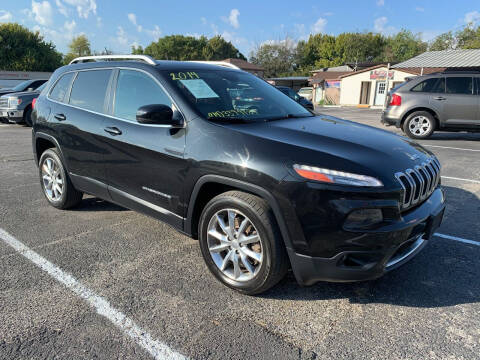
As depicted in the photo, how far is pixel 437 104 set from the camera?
9656mm

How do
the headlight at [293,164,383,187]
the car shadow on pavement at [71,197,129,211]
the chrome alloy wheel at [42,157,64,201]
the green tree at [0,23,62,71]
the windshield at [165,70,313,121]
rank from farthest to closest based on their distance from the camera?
the green tree at [0,23,62,71]
the car shadow on pavement at [71,197,129,211]
the chrome alloy wheel at [42,157,64,201]
the windshield at [165,70,313,121]
the headlight at [293,164,383,187]

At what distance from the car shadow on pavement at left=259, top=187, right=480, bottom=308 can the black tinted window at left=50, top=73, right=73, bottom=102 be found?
10.9 feet

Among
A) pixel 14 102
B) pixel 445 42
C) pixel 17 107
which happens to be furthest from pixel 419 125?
pixel 445 42

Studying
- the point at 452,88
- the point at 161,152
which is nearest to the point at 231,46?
the point at 452,88

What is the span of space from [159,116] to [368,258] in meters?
1.83

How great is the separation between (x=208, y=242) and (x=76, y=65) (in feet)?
9.52

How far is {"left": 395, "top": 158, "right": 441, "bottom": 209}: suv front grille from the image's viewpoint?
245 cm

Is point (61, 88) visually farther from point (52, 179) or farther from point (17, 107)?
point (17, 107)

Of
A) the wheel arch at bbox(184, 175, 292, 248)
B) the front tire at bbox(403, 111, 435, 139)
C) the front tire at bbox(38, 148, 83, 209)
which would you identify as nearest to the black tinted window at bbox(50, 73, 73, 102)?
the front tire at bbox(38, 148, 83, 209)

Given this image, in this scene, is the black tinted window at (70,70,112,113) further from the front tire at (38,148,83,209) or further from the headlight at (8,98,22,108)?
the headlight at (8,98,22,108)

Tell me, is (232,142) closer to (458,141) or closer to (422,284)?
(422,284)

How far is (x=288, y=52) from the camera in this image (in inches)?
3280

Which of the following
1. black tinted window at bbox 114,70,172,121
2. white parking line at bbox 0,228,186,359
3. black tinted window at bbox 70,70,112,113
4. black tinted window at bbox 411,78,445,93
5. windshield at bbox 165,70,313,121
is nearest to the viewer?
white parking line at bbox 0,228,186,359

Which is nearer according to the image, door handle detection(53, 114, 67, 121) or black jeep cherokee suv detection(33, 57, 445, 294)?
black jeep cherokee suv detection(33, 57, 445, 294)
